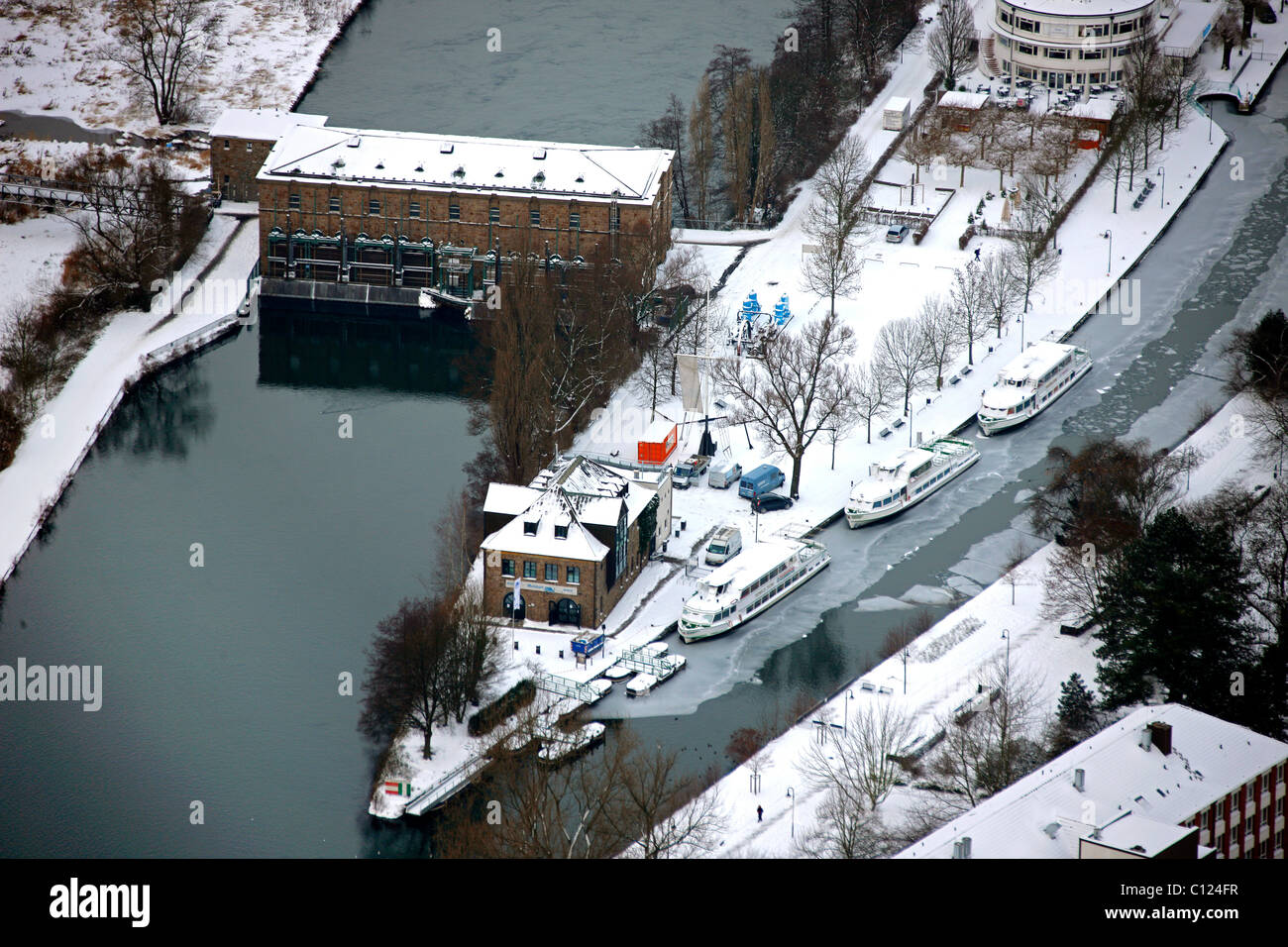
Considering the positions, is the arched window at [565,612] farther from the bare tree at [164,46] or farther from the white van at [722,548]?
the bare tree at [164,46]

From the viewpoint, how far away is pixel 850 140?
113750 mm

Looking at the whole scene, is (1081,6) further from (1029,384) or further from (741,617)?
(741,617)

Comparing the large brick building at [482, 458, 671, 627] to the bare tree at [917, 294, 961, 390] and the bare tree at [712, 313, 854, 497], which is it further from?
the bare tree at [917, 294, 961, 390]

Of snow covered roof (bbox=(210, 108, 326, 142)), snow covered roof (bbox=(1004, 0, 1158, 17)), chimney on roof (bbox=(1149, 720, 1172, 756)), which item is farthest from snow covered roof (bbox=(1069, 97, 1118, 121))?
chimney on roof (bbox=(1149, 720, 1172, 756))

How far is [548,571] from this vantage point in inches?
2933

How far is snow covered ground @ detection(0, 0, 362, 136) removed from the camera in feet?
437

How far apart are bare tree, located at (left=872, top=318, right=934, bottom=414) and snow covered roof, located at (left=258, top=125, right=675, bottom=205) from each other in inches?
740

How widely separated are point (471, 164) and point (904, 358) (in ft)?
101

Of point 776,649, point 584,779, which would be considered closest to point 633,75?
point 776,649

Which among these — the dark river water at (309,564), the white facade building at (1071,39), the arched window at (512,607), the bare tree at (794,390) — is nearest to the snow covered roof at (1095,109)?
the white facade building at (1071,39)

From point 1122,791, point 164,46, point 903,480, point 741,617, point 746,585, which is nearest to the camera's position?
point 1122,791

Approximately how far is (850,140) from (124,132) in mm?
50898

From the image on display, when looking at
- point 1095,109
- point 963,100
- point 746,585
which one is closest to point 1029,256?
point 1095,109

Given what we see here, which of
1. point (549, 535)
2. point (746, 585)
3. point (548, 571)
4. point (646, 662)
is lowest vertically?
point (646, 662)
